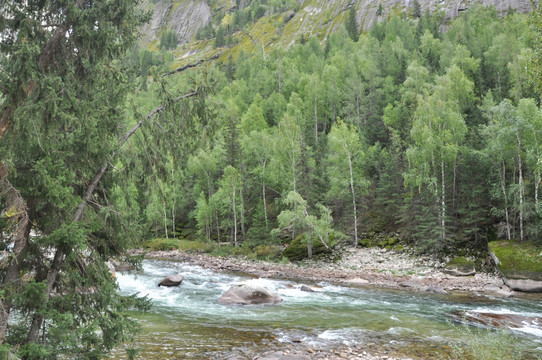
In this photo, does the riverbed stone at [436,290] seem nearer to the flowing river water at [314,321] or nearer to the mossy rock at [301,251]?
the flowing river water at [314,321]

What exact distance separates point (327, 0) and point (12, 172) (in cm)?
13638

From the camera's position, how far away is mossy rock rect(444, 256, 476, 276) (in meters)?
23.9

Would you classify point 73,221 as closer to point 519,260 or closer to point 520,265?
point 520,265

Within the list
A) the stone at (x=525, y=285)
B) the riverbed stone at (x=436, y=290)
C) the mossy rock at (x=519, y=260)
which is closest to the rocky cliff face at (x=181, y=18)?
the mossy rock at (x=519, y=260)

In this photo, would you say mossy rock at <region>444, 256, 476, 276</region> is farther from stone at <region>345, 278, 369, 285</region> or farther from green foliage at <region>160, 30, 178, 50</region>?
green foliage at <region>160, 30, 178, 50</region>

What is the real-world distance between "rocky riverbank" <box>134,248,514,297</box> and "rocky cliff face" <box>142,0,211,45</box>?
158m

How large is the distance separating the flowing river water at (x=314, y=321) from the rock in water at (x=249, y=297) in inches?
20.8

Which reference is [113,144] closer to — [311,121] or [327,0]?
[311,121]

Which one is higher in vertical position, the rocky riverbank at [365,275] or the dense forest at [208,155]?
the dense forest at [208,155]

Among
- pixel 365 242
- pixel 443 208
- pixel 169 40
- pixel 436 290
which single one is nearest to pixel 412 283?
pixel 436 290

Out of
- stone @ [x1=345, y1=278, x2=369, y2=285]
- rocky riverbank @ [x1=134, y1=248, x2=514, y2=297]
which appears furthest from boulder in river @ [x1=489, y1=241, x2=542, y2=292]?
stone @ [x1=345, y1=278, x2=369, y2=285]

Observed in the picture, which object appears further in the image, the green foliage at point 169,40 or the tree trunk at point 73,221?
the green foliage at point 169,40

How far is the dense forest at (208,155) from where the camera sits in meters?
5.80

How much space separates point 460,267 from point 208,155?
89.5 feet
